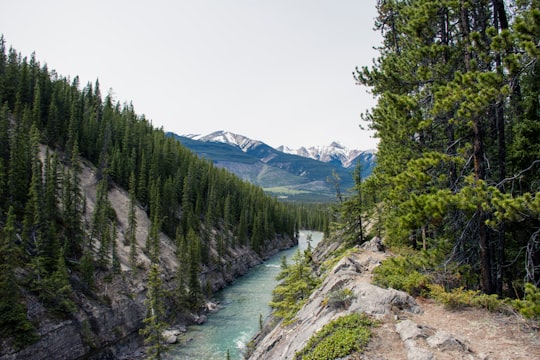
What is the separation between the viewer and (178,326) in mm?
43500

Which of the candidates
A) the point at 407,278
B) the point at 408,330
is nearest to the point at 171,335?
the point at 407,278

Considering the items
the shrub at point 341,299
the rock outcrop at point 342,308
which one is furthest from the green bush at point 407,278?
the shrub at point 341,299

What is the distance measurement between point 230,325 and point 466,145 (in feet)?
124

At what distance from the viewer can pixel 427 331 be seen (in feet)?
37.4

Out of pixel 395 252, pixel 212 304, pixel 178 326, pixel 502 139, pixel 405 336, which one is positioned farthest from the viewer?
pixel 212 304

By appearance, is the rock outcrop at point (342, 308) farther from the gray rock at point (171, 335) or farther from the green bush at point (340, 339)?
the gray rock at point (171, 335)

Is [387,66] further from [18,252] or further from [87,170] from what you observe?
[87,170]

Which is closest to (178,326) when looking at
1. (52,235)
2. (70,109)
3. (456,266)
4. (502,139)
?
(52,235)

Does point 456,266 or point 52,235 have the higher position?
point 456,266

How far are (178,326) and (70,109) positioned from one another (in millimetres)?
59762

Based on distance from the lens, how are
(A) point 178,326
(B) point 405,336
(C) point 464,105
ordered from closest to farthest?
(B) point 405,336 → (C) point 464,105 → (A) point 178,326

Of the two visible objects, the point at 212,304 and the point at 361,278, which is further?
the point at 212,304

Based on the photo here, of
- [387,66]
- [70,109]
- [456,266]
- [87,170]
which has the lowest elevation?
[456,266]

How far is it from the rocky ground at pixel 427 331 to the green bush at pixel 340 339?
0.30m
